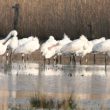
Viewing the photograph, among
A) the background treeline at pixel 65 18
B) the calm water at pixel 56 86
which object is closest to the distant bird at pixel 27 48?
the calm water at pixel 56 86

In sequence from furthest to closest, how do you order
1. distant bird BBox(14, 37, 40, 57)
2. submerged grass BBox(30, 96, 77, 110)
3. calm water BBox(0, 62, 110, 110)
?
distant bird BBox(14, 37, 40, 57) < calm water BBox(0, 62, 110, 110) < submerged grass BBox(30, 96, 77, 110)

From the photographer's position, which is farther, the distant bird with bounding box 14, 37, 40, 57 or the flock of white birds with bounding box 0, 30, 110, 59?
the distant bird with bounding box 14, 37, 40, 57

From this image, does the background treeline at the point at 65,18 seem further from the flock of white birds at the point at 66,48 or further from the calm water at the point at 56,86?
the calm water at the point at 56,86

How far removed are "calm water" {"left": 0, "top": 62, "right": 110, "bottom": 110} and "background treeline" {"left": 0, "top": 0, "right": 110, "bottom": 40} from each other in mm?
12565

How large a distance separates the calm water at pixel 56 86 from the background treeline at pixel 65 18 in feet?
41.2

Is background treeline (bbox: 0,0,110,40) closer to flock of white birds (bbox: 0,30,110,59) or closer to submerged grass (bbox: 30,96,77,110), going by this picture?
flock of white birds (bbox: 0,30,110,59)

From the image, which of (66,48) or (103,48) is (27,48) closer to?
(66,48)

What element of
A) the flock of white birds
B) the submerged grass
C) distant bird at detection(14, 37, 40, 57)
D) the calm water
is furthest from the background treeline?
the submerged grass

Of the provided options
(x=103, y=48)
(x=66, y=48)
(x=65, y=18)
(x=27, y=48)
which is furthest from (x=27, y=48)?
(x=65, y=18)

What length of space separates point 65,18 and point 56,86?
19.7 metres

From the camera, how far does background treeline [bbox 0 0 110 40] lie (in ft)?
117

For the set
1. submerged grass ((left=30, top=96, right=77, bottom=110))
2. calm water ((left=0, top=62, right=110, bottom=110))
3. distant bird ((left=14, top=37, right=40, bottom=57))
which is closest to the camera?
submerged grass ((left=30, top=96, right=77, bottom=110))

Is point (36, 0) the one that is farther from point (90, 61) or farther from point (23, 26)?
point (90, 61)

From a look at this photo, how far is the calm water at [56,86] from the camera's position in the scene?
1322 cm
